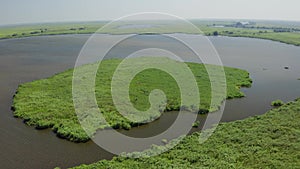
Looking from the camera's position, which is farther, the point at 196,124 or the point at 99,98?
the point at 99,98

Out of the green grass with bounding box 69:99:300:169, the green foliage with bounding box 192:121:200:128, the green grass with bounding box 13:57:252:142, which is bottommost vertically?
the green grass with bounding box 69:99:300:169

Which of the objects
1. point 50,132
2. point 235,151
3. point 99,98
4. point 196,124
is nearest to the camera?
point 235,151

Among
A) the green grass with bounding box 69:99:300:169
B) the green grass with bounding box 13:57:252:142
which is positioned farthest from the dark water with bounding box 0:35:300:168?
the green grass with bounding box 69:99:300:169

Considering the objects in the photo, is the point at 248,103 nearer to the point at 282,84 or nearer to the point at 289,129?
the point at 289,129

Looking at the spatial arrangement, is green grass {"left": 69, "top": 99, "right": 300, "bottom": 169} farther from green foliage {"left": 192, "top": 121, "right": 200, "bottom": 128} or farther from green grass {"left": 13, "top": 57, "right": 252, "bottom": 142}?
green grass {"left": 13, "top": 57, "right": 252, "bottom": 142}

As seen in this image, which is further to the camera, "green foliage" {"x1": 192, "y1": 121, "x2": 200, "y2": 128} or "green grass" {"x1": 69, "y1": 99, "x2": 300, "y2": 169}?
"green foliage" {"x1": 192, "y1": 121, "x2": 200, "y2": 128}

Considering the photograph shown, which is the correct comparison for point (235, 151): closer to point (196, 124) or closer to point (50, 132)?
point (196, 124)

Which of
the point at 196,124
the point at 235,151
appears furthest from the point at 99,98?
the point at 235,151
